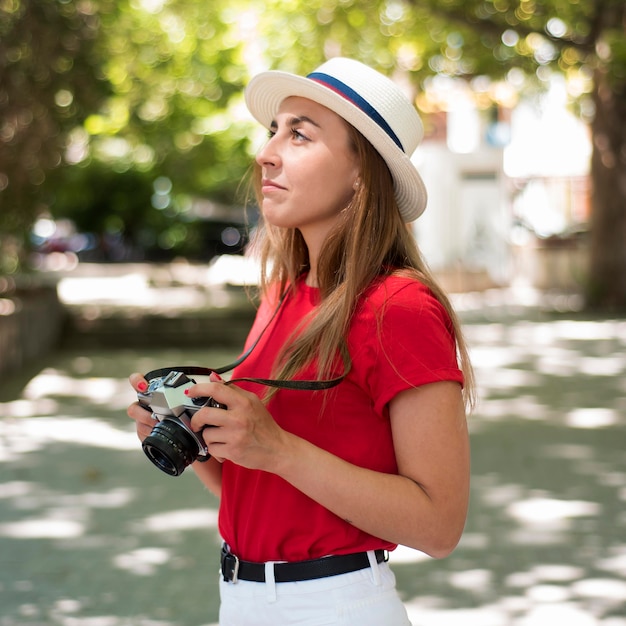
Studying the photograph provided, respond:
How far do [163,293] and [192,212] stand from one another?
14.6 metres

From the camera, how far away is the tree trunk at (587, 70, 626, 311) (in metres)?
18.7

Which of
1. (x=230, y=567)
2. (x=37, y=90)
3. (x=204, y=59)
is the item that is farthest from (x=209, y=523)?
(x=204, y=59)

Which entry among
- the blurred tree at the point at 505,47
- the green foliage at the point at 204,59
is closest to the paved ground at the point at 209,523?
the green foliage at the point at 204,59

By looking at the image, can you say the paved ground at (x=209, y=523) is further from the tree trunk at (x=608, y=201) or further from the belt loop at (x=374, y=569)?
the tree trunk at (x=608, y=201)

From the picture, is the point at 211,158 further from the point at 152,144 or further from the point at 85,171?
the point at 85,171

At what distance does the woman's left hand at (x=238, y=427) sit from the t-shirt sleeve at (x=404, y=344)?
21cm

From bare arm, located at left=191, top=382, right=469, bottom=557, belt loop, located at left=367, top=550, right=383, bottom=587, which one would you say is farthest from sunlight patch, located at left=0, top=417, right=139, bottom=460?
bare arm, located at left=191, top=382, right=469, bottom=557

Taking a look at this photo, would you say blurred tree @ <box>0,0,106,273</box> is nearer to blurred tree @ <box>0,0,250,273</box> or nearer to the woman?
blurred tree @ <box>0,0,250,273</box>

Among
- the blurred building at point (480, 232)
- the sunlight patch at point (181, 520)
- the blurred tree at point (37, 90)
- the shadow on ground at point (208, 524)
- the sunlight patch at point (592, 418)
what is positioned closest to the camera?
the shadow on ground at point (208, 524)

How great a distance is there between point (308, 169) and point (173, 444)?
603mm

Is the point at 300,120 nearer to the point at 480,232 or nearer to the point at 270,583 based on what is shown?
the point at 270,583

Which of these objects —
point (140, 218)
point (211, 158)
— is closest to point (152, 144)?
point (211, 158)

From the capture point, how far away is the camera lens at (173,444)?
5.91ft

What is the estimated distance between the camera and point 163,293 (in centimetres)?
2347
